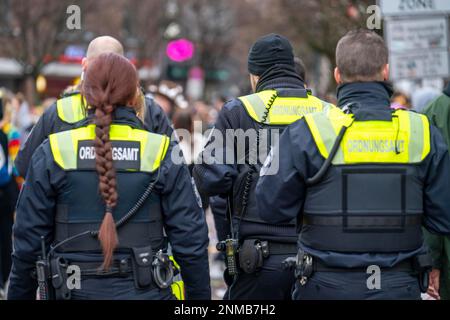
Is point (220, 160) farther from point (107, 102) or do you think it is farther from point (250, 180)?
point (107, 102)

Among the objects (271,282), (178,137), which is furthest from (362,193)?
(178,137)

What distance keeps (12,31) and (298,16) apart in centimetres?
1208

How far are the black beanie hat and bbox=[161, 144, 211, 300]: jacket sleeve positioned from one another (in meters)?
1.51

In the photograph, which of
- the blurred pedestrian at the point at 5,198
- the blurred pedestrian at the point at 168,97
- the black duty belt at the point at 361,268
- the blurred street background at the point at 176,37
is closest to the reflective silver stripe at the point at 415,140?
the black duty belt at the point at 361,268

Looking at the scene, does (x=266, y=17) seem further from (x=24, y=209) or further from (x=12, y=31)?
(x=24, y=209)

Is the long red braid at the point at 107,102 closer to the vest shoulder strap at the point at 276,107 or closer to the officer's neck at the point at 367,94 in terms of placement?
the officer's neck at the point at 367,94

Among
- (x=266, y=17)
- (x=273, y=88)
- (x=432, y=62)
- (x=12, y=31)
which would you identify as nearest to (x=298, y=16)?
(x=266, y=17)

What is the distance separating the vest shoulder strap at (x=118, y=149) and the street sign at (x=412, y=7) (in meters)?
6.79

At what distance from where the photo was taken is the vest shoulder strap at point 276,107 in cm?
521

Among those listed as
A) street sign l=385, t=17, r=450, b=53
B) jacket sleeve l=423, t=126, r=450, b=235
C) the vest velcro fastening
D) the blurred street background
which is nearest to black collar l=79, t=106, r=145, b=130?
the vest velcro fastening

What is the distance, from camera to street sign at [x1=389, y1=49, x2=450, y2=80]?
10.8 metres

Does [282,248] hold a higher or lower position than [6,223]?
higher

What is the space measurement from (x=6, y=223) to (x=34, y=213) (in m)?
5.05

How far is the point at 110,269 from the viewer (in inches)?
155
